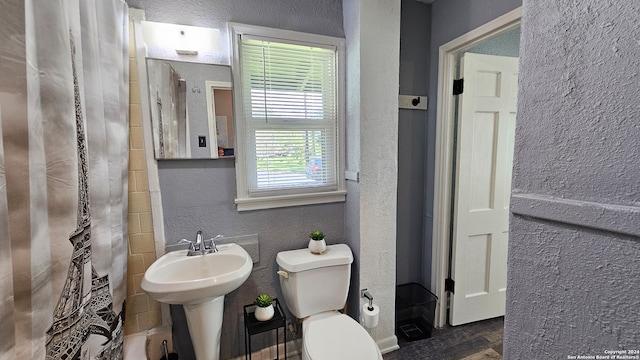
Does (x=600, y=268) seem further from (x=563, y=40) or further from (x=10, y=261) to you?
(x=10, y=261)

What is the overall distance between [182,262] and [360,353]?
993 millimetres

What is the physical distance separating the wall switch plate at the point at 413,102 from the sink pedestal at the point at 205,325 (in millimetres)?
1676

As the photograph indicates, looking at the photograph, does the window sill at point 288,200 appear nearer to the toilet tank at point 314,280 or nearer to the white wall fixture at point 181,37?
the toilet tank at point 314,280

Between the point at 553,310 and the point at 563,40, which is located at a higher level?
the point at 563,40

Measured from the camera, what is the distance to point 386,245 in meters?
1.71

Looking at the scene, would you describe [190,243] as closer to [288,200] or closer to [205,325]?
[205,325]

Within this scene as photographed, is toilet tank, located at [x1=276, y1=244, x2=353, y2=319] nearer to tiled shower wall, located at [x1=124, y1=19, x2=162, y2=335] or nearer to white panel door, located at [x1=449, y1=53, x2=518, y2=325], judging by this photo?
tiled shower wall, located at [x1=124, y1=19, x2=162, y2=335]

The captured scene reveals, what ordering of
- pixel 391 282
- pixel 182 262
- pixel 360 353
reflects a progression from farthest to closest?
pixel 391 282 < pixel 182 262 < pixel 360 353

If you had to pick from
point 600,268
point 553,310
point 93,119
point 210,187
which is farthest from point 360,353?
point 93,119

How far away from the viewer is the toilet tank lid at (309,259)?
4.87 ft

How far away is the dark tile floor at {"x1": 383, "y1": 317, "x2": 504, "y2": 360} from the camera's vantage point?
1711mm

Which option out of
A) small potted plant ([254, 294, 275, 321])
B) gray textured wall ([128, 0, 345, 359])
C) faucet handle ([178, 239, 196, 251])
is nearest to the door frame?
gray textured wall ([128, 0, 345, 359])

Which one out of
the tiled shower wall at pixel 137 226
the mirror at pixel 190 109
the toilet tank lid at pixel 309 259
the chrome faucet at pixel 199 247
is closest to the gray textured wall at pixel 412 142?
the toilet tank lid at pixel 309 259

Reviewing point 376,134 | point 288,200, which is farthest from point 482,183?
point 288,200
